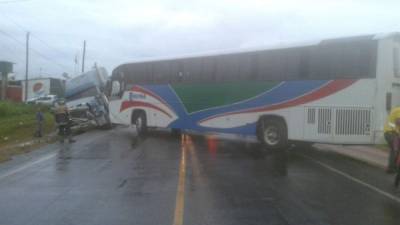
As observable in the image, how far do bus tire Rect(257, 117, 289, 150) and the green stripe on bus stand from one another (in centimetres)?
105

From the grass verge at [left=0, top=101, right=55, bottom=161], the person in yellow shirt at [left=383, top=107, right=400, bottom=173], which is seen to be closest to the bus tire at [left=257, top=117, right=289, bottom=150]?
the person in yellow shirt at [left=383, top=107, right=400, bottom=173]

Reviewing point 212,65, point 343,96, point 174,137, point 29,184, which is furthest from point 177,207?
point 174,137

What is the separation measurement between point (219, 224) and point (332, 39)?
10.0 m

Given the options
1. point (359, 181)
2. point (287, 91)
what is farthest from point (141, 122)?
point (359, 181)

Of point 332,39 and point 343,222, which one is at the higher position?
point 332,39

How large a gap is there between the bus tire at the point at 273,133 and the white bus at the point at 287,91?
0.03 m

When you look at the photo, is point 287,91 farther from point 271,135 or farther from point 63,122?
point 63,122

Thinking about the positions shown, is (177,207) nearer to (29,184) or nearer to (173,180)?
(173,180)

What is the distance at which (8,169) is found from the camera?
13.2 m

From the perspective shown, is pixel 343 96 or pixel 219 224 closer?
pixel 219 224

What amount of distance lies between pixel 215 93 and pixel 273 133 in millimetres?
3462

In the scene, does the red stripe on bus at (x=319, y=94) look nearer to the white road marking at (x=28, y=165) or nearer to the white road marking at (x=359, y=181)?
the white road marking at (x=359, y=181)

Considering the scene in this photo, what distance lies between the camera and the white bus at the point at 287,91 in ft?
49.0

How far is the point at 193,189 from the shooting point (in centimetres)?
985
